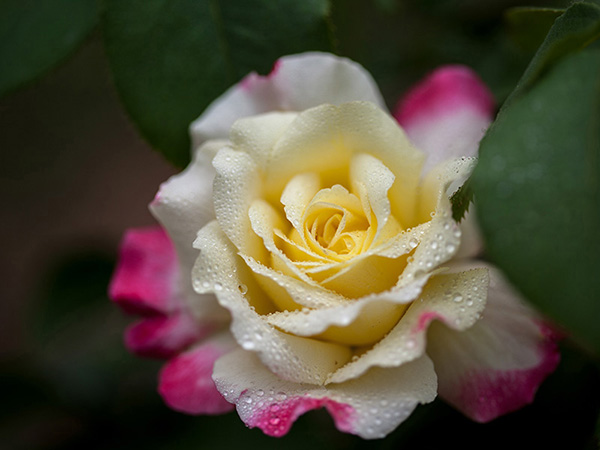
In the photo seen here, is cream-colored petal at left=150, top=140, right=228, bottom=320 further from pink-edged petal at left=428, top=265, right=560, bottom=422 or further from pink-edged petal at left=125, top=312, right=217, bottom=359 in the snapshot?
pink-edged petal at left=428, top=265, right=560, bottom=422

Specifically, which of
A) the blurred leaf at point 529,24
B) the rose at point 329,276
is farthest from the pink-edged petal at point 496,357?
the blurred leaf at point 529,24

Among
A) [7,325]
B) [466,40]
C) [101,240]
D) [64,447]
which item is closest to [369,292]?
[466,40]

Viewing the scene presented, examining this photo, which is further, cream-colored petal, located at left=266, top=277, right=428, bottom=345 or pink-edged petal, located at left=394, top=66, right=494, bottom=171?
pink-edged petal, located at left=394, top=66, right=494, bottom=171

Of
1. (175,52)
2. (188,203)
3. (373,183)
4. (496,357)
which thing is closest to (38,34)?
(175,52)

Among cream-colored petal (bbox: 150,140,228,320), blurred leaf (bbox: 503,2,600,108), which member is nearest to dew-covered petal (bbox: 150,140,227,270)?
cream-colored petal (bbox: 150,140,228,320)

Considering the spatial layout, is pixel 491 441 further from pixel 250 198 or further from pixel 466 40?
pixel 466 40
